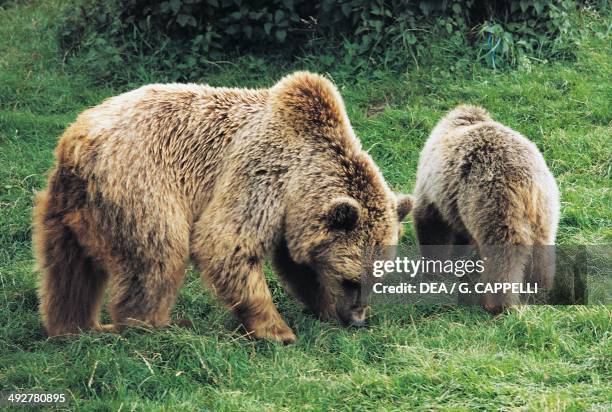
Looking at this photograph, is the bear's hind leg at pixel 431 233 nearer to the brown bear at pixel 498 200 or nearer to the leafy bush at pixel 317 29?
the brown bear at pixel 498 200

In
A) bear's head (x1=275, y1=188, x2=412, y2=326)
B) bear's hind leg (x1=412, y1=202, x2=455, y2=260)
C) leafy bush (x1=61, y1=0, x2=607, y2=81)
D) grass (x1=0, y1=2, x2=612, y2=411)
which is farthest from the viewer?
leafy bush (x1=61, y1=0, x2=607, y2=81)

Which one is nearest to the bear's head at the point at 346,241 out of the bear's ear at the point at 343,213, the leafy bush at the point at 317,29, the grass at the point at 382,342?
the bear's ear at the point at 343,213

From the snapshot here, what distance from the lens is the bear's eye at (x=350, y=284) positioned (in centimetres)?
582

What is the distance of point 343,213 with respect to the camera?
564 cm

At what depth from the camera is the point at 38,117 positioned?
8.84m

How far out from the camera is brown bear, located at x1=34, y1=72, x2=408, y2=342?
5.62 metres

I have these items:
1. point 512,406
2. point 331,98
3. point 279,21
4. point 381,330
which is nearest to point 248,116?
point 331,98

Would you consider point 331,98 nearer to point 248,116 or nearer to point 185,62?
point 248,116

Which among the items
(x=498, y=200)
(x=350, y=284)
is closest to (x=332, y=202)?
(x=350, y=284)

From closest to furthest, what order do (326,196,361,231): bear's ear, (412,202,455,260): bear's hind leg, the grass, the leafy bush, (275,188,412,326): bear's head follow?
the grass < (326,196,361,231): bear's ear < (275,188,412,326): bear's head < (412,202,455,260): bear's hind leg < the leafy bush

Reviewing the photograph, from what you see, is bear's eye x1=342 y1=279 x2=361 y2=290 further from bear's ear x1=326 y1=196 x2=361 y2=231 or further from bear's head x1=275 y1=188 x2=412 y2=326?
bear's ear x1=326 y1=196 x2=361 y2=231

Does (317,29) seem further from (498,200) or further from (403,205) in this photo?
(498,200)

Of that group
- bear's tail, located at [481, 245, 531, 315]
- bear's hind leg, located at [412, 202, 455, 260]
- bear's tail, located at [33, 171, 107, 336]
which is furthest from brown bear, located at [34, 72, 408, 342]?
bear's hind leg, located at [412, 202, 455, 260]

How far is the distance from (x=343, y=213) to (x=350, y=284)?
1.62 feet
